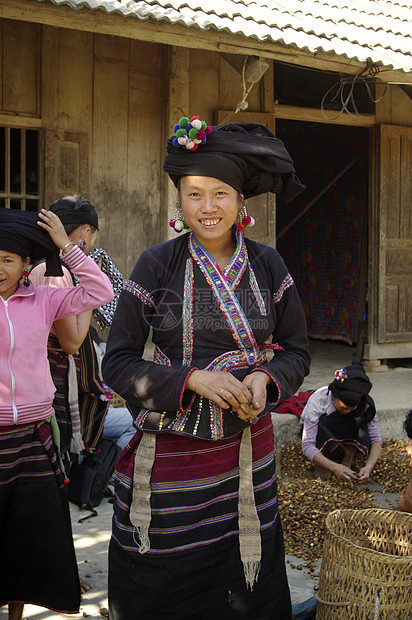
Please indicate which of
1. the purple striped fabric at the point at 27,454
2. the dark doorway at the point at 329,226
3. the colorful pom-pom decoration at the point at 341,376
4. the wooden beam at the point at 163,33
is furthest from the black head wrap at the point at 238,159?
the dark doorway at the point at 329,226

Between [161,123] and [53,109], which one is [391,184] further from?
[53,109]

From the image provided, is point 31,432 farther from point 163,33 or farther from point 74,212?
point 163,33

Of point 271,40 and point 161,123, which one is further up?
point 271,40

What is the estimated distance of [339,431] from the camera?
5.05 metres

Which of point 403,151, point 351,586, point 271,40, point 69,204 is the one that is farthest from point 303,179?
point 351,586

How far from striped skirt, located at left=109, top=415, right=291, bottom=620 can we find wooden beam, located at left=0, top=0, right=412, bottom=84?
3621 mm

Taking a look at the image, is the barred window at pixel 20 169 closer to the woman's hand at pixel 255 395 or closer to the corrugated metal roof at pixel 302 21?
the corrugated metal roof at pixel 302 21

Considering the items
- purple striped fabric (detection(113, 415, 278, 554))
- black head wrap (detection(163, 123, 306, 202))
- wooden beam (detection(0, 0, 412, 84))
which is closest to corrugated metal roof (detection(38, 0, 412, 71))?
wooden beam (detection(0, 0, 412, 84))

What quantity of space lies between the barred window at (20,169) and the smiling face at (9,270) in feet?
10.6

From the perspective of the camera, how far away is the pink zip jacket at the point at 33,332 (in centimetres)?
258

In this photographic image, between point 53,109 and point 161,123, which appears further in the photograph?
point 161,123

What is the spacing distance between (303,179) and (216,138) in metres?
7.80

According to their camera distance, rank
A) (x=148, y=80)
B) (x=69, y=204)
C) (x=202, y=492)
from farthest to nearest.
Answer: (x=148, y=80) < (x=69, y=204) < (x=202, y=492)

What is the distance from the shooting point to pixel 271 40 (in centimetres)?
520
